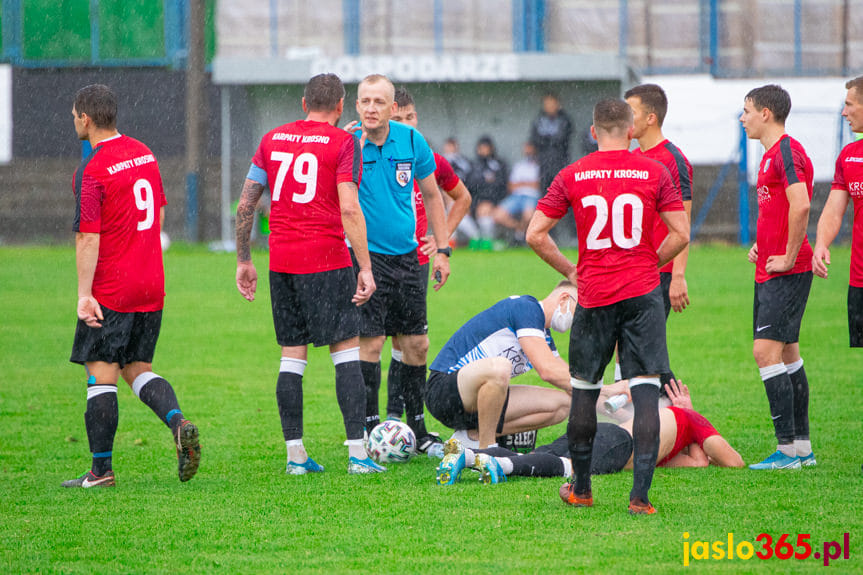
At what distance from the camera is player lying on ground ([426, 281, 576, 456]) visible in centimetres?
638

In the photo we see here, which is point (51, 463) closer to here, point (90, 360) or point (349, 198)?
point (90, 360)

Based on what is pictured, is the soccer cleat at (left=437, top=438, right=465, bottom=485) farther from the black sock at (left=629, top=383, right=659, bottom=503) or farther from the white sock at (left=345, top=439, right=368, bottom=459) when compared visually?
the black sock at (left=629, top=383, right=659, bottom=503)

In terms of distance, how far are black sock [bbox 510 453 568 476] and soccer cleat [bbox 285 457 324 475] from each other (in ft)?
3.93

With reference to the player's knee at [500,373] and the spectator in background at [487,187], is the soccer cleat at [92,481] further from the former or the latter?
the spectator in background at [487,187]

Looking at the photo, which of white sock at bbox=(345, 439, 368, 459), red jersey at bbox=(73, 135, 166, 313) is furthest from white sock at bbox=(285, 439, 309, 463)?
red jersey at bbox=(73, 135, 166, 313)

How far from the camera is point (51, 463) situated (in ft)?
21.9

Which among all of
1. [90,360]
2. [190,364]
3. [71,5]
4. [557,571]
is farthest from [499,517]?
[71,5]

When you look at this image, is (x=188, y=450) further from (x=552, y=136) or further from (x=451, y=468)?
(x=552, y=136)

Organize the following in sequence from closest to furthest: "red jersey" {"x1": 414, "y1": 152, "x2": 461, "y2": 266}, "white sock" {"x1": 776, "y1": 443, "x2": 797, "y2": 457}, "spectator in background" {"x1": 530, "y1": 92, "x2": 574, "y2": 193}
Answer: "white sock" {"x1": 776, "y1": 443, "x2": 797, "y2": 457}
"red jersey" {"x1": 414, "y1": 152, "x2": 461, "y2": 266}
"spectator in background" {"x1": 530, "y1": 92, "x2": 574, "y2": 193}

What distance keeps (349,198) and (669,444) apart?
234cm

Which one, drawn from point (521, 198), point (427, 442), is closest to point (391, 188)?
point (427, 442)

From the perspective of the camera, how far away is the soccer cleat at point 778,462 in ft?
20.6

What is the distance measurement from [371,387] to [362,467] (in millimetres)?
924

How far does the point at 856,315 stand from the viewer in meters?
6.33
